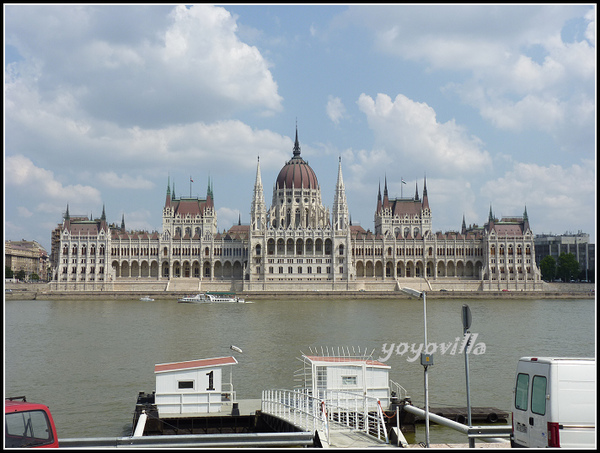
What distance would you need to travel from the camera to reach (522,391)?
34.8ft

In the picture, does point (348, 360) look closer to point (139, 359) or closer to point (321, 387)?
point (321, 387)

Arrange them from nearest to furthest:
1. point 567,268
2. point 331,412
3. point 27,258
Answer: point 331,412 → point 567,268 → point 27,258

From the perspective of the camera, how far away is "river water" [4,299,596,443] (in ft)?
73.3

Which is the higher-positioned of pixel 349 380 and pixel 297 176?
pixel 297 176

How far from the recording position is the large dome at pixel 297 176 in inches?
4582

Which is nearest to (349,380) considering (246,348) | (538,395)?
(538,395)

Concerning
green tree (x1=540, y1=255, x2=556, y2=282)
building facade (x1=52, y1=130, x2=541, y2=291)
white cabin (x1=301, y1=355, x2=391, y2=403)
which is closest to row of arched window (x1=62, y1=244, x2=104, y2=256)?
building facade (x1=52, y1=130, x2=541, y2=291)

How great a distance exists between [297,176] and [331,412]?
102 meters

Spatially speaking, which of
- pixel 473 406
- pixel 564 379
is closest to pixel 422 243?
pixel 473 406

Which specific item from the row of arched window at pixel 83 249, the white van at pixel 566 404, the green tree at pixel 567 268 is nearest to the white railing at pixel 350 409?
the white van at pixel 566 404

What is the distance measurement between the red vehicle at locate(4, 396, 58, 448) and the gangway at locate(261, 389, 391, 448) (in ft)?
20.8

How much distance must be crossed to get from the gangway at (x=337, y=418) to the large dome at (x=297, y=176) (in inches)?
3854

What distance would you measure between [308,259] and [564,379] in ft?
311

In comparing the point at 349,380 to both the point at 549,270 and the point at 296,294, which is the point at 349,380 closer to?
the point at 296,294
